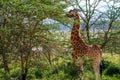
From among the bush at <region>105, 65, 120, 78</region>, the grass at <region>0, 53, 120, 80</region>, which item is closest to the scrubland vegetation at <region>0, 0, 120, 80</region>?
the grass at <region>0, 53, 120, 80</region>

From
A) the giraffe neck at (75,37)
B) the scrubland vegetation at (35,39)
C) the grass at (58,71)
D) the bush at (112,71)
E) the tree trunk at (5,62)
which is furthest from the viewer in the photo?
the bush at (112,71)

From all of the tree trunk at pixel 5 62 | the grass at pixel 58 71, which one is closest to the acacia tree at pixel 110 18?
the grass at pixel 58 71

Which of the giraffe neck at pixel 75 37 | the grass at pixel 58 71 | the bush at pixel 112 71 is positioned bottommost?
the bush at pixel 112 71

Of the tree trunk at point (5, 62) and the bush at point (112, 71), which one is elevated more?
the tree trunk at point (5, 62)

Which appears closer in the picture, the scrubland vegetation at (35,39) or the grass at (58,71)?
the scrubland vegetation at (35,39)

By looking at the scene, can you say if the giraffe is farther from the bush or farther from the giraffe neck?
the bush

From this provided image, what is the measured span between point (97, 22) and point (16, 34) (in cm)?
391

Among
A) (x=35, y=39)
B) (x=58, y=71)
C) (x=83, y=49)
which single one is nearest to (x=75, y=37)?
(x=83, y=49)

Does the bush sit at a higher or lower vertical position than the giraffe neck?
lower

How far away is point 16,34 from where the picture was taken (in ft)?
21.0

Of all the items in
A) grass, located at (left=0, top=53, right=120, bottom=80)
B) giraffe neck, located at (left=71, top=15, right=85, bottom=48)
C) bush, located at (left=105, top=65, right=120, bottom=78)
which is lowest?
bush, located at (left=105, top=65, right=120, bottom=78)

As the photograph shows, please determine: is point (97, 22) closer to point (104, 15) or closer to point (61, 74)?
point (104, 15)

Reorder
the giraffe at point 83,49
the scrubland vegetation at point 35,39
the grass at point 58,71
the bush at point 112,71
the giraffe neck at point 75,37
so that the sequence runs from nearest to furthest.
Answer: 1. the scrubland vegetation at point 35,39
2. the grass at point 58,71
3. the giraffe neck at point 75,37
4. the giraffe at point 83,49
5. the bush at point 112,71

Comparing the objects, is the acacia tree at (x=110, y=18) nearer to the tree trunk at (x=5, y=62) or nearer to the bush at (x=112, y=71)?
the bush at (x=112, y=71)
